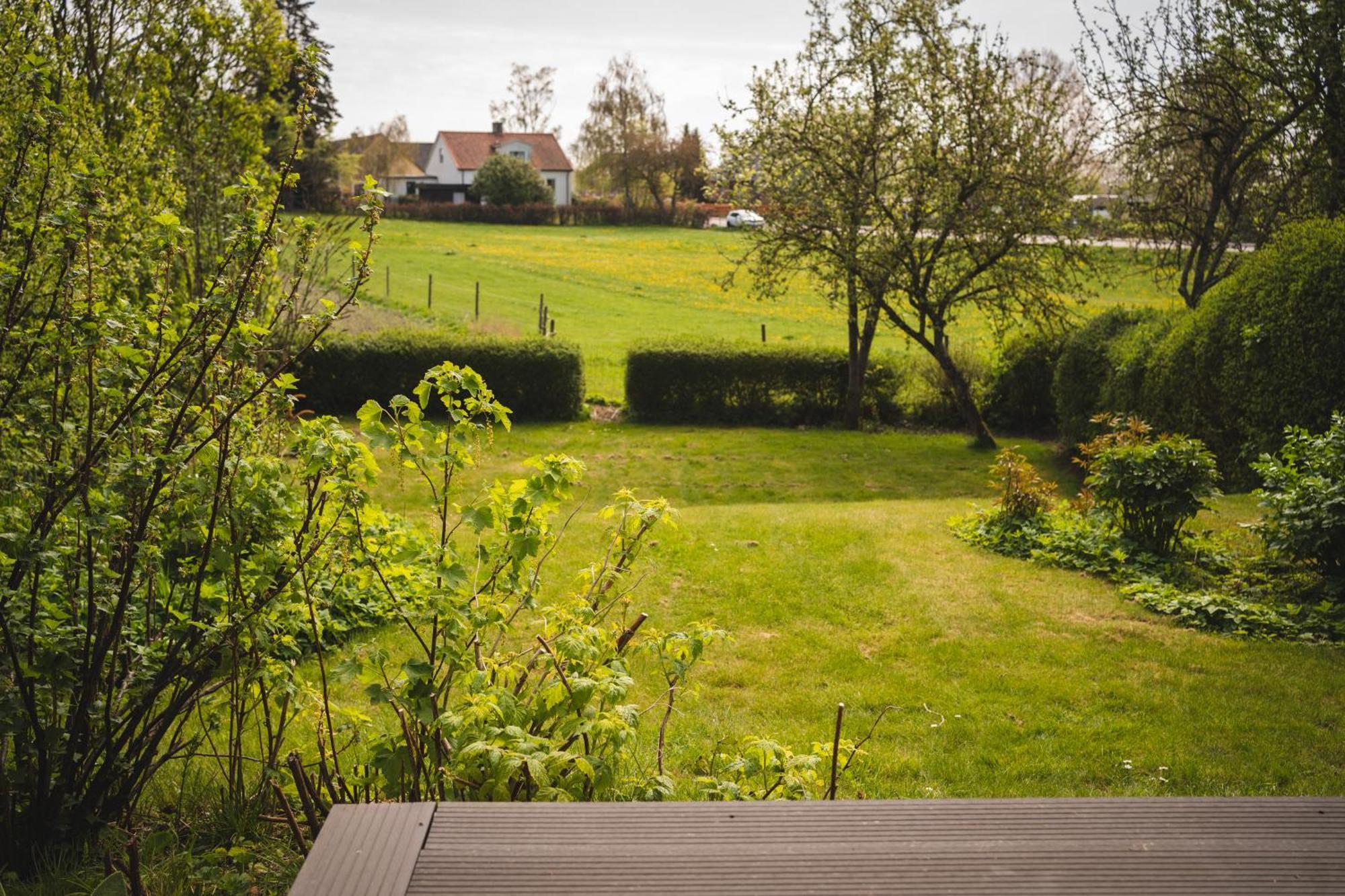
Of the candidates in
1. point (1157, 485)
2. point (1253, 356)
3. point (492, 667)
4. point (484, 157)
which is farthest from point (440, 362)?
point (484, 157)

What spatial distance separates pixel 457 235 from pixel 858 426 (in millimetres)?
33356

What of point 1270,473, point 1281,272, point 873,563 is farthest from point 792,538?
point 1281,272

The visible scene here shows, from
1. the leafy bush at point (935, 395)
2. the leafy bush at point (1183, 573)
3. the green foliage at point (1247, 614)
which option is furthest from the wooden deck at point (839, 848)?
the leafy bush at point (935, 395)

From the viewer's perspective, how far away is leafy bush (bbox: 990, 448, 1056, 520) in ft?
31.4

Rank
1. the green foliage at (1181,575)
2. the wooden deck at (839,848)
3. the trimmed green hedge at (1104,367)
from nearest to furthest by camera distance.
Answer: the wooden deck at (839,848), the green foliage at (1181,575), the trimmed green hedge at (1104,367)

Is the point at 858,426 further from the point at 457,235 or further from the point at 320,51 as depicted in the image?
the point at 457,235

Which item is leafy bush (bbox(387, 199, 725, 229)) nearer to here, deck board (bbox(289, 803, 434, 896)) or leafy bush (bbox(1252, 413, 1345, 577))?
leafy bush (bbox(1252, 413, 1345, 577))

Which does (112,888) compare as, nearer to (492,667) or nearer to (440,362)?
(492,667)

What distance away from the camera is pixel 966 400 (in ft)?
54.0

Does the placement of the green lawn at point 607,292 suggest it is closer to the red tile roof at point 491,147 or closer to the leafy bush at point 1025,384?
the leafy bush at point 1025,384

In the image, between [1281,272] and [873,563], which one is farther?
[1281,272]

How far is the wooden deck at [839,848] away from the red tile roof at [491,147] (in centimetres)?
7631

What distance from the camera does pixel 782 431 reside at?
17.2m

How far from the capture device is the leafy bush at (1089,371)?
13789 millimetres
